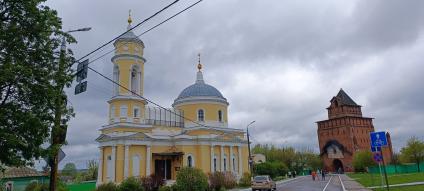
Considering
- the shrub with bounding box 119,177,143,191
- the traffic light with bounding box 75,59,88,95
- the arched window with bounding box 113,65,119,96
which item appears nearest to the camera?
the traffic light with bounding box 75,59,88,95

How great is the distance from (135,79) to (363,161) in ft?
148

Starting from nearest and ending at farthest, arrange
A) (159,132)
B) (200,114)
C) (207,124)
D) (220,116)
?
(159,132) → (207,124) → (200,114) → (220,116)

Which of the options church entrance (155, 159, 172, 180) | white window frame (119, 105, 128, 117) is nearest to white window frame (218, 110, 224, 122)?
church entrance (155, 159, 172, 180)

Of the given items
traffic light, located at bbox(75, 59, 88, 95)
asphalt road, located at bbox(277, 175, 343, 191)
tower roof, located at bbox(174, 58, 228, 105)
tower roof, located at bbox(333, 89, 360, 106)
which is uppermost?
tower roof, located at bbox(333, 89, 360, 106)

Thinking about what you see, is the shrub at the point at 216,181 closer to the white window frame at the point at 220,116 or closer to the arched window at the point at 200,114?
the arched window at the point at 200,114

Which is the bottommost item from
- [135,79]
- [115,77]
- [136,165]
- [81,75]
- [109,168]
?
[109,168]

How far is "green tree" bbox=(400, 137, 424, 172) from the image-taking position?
62.0 m

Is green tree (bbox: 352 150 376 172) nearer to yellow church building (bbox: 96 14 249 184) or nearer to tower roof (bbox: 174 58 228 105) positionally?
yellow church building (bbox: 96 14 249 184)

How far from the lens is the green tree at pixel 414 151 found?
62.0 m

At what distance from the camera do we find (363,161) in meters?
63.0

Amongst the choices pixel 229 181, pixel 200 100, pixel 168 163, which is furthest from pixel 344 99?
pixel 229 181

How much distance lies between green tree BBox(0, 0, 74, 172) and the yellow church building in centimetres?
2202

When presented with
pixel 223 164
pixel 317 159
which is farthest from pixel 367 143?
pixel 223 164

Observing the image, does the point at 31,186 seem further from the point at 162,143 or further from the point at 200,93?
the point at 200,93
